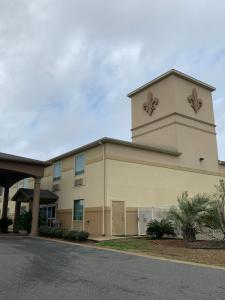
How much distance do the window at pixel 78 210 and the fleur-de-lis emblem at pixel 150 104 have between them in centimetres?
1060

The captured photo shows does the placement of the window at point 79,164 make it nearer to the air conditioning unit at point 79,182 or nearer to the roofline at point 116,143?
Result: the roofline at point 116,143

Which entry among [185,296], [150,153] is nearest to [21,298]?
[185,296]

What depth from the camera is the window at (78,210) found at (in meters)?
24.7

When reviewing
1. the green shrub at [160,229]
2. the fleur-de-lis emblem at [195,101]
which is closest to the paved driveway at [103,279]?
the green shrub at [160,229]

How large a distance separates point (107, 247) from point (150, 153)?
10.5 m

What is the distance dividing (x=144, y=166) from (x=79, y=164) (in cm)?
506

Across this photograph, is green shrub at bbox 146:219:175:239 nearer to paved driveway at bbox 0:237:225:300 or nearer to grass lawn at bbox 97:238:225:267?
grass lawn at bbox 97:238:225:267

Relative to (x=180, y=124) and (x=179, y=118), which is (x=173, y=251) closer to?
(x=180, y=124)

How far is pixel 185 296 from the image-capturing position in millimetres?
6770

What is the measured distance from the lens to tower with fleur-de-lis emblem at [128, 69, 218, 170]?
28281mm

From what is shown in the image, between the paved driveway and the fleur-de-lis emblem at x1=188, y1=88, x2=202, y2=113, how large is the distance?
Answer: 20.5 meters

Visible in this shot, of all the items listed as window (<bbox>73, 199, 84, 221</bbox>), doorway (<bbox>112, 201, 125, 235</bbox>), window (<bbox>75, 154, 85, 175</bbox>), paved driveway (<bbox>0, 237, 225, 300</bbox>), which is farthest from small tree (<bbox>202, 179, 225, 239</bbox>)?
window (<bbox>75, 154, 85, 175</bbox>)

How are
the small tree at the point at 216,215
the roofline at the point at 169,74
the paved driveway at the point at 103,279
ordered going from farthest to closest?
1. the roofline at the point at 169,74
2. the small tree at the point at 216,215
3. the paved driveway at the point at 103,279

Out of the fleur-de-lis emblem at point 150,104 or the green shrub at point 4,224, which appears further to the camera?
the fleur-de-lis emblem at point 150,104
